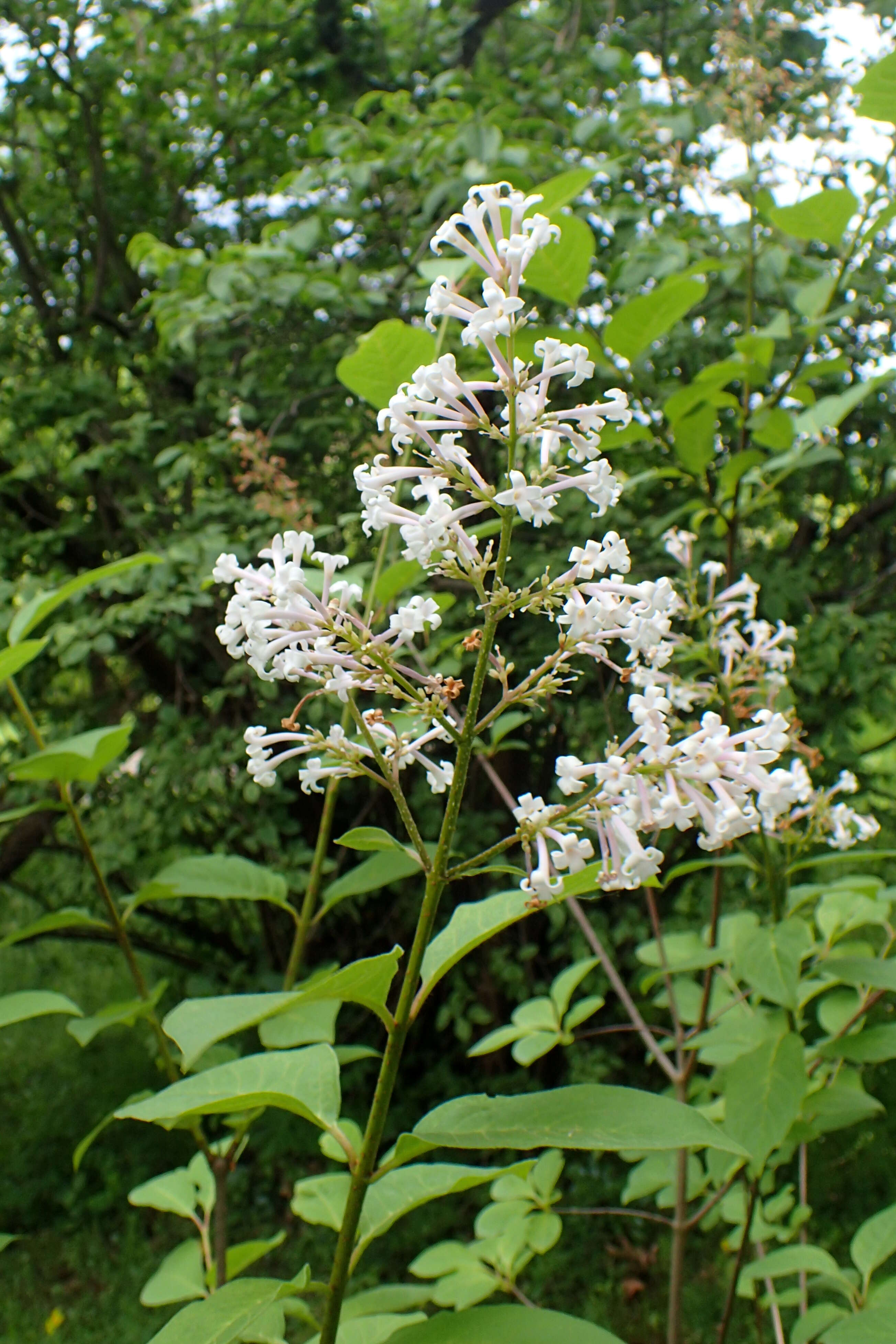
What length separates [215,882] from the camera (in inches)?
67.5

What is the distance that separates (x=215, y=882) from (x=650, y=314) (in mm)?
1239

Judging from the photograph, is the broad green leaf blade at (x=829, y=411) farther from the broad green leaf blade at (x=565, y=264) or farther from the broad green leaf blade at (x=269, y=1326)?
the broad green leaf blade at (x=269, y=1326)

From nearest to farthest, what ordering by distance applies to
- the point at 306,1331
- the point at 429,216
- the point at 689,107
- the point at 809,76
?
the point at 306,1331
the point at 429,216
the point at 689,107
the point at 809,76

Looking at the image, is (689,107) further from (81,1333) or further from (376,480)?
(81,1333)

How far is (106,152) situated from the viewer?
17.0 ft

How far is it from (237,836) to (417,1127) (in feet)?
9.02

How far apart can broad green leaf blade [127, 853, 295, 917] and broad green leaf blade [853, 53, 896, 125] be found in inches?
58.3

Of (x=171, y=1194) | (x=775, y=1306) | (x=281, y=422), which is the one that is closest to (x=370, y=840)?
(x=171, y=1194)

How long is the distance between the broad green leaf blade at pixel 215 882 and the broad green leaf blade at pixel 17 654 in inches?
17.7

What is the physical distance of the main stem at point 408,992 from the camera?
89 centimetres

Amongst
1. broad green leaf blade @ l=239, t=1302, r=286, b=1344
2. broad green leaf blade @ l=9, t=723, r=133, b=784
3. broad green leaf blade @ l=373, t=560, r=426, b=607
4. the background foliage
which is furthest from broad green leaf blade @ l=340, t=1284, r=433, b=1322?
the background foliage

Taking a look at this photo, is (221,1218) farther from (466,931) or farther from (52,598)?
(52,598)

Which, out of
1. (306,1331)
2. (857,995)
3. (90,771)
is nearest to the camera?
(90,771)

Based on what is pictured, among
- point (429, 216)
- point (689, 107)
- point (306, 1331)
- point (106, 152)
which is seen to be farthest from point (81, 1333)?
point (106, 152)
